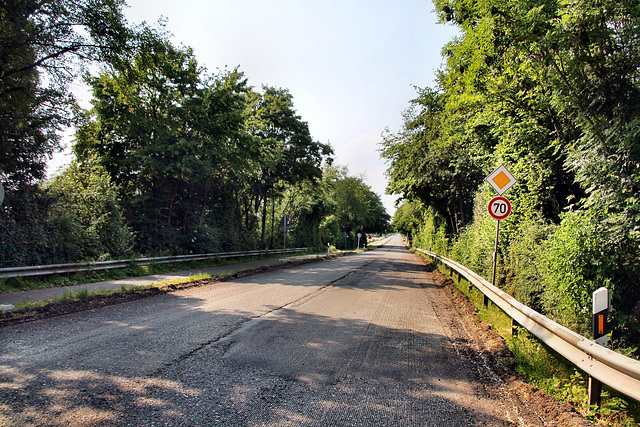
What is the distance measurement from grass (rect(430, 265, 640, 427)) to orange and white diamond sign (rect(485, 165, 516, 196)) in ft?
10.4

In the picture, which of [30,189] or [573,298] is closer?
[573,298]

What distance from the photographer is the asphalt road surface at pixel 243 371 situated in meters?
3.13

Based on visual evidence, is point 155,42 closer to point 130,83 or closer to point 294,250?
point 130,83

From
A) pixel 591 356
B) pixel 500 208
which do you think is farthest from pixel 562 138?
pixel 591 356

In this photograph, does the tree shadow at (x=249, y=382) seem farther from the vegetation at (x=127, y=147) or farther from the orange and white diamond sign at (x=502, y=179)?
the vegetation at (x=127, y=147)

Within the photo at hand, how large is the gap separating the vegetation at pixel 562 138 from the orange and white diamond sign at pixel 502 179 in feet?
2.06

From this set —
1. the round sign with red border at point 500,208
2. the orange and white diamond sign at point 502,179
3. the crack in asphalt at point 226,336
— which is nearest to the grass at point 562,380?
the round sign with red border at point 500,208

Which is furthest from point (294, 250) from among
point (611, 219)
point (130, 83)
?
point (611, 219)

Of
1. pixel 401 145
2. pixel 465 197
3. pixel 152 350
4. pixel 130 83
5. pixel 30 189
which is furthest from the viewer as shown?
pixel 401 145

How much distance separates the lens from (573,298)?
17.5ft

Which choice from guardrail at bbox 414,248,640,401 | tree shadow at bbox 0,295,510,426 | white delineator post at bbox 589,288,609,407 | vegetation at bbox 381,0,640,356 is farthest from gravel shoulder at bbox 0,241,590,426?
vegetation at bbox 381,0,640,356

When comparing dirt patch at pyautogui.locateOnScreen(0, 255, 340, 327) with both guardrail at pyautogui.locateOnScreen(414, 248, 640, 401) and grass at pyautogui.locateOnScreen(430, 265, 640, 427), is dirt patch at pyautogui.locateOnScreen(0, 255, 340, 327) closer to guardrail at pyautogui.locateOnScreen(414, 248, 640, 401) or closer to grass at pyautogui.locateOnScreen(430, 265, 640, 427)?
grass at pyautogui.locateOnScreen(430, 265, 640, 427)

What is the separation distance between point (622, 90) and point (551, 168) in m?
2.65

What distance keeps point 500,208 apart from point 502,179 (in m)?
0.71
